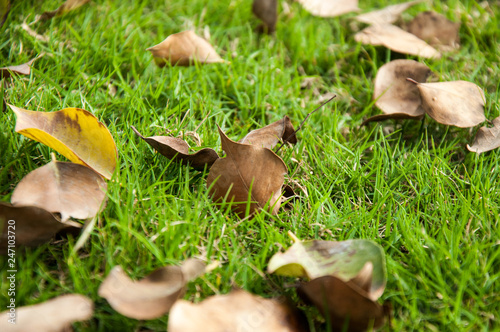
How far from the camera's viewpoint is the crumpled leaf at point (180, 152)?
4.07 feet

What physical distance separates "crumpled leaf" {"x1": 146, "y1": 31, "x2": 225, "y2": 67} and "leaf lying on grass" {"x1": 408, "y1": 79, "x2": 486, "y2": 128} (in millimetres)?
702

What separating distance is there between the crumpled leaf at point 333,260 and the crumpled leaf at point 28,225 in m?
0.49

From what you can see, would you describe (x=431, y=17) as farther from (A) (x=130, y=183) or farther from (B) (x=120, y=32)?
(A) (x=130, y=183)

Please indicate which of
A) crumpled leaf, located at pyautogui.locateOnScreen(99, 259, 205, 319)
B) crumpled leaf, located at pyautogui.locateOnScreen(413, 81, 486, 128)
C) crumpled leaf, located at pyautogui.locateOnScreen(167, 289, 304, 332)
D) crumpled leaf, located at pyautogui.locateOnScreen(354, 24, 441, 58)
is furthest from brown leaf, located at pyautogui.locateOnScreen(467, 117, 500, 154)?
crumpled leaf, located at pyautogui.locateOnScreen(99, 259, 205, 319)

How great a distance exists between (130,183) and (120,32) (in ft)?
2.56

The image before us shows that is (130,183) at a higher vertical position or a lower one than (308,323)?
higher

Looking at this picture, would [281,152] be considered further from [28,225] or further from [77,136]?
[28,225]

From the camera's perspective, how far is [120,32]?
1726 mm

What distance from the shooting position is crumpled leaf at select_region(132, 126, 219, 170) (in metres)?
1.24

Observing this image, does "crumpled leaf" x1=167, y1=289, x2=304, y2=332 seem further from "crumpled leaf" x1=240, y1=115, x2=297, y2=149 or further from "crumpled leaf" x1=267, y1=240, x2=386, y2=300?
"crumpled leaf" x1=240, y1=115, x2=297, y2=149

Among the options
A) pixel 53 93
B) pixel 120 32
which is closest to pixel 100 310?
pixel 53 93

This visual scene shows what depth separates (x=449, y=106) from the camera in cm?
145

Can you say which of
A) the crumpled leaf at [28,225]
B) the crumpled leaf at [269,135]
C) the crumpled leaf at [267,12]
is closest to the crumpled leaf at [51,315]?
the crumpled leaf at [28,225]

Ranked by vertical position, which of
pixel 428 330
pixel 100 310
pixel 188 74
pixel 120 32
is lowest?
pixel 428 330
